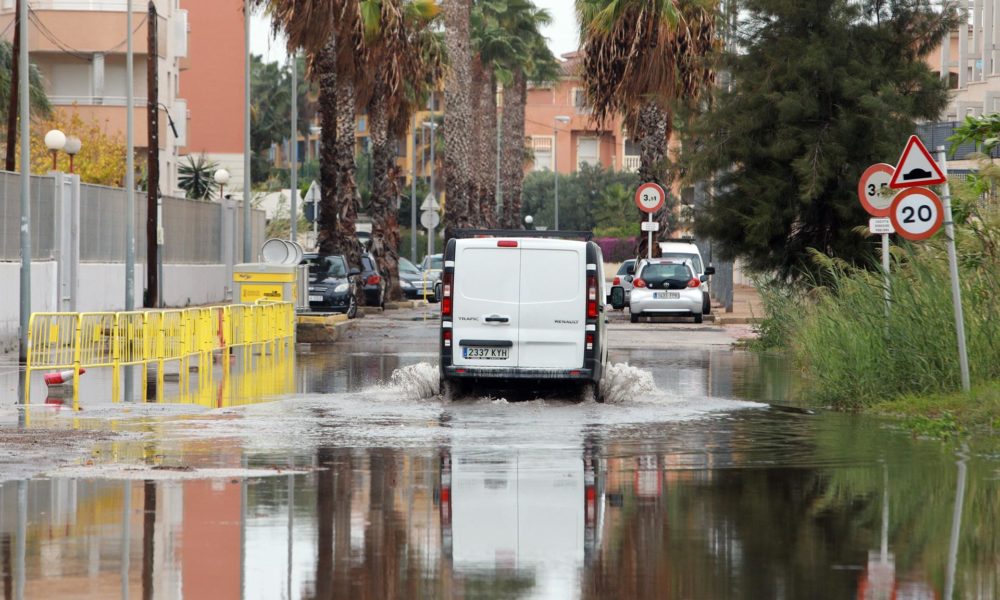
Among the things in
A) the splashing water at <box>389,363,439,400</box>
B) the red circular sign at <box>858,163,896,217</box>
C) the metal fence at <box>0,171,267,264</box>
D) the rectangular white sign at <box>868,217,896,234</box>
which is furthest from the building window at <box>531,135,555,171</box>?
the splashing water at <box>389,363,439,400</box>

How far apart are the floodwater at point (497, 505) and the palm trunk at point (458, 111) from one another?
104ft

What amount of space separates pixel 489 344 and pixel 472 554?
30.7 ft

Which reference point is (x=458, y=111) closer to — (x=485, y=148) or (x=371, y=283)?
(x=371, y=283)

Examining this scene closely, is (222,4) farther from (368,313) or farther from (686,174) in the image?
(686,174)

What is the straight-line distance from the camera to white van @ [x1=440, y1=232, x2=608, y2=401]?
721 inches

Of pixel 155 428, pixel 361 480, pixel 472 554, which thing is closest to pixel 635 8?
pixel 155 428

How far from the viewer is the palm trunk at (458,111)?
49188 millimetres

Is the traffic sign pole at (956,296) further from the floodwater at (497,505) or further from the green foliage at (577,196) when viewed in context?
the green foliage at (577,196)

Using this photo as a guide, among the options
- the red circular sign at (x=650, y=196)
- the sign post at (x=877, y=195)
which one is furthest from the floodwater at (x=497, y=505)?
the red circular sign at (x=650, y=196)

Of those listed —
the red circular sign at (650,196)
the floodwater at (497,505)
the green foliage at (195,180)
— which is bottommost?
the floodwater at (497,505)

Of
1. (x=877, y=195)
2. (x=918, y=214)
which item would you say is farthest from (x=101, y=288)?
(x=918, y=214)

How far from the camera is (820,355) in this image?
19.8m

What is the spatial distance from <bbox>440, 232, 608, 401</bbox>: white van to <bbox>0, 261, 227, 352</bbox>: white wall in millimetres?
12634

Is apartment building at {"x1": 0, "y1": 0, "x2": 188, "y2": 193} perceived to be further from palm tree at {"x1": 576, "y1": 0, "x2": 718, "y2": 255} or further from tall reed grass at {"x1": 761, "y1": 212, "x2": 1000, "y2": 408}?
tall reed grass at {"x1": 761, "y1": 212, "x2": 1000, "y2": 408}
